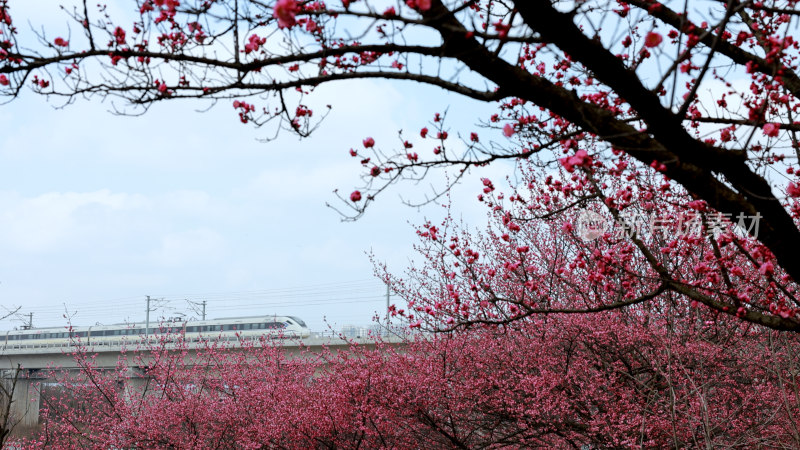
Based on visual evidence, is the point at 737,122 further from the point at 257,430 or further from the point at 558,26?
the point at 257,430

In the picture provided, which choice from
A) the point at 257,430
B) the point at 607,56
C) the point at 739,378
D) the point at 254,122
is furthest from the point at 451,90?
the point at 257,430

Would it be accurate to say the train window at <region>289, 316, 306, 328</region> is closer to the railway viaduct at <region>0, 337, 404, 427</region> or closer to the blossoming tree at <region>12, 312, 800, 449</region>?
the railway viaduct at <region>0, 337, 404, 427</region>

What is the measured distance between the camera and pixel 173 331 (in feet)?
127

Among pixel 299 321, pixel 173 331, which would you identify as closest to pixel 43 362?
pixel 173 331

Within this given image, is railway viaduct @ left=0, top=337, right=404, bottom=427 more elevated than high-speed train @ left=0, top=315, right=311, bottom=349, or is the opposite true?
high-speed train @ left=0, top=315, right=311, bottom=349

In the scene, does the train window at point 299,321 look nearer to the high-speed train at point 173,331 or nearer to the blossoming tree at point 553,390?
the high-speed train at point 173,331

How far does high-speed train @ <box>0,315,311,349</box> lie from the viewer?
114 feet

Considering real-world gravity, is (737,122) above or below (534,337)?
above

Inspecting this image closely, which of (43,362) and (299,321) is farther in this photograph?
(299,321)

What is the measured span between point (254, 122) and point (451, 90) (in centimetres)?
146

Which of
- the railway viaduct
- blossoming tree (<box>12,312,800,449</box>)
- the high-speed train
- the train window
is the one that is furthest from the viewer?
the train window

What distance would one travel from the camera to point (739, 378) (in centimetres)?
929

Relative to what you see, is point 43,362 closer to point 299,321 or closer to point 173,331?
point 173,331

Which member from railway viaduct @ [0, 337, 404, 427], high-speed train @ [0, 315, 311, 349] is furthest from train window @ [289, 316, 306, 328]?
railway viaduct @ [0, 337, 404, 427]
